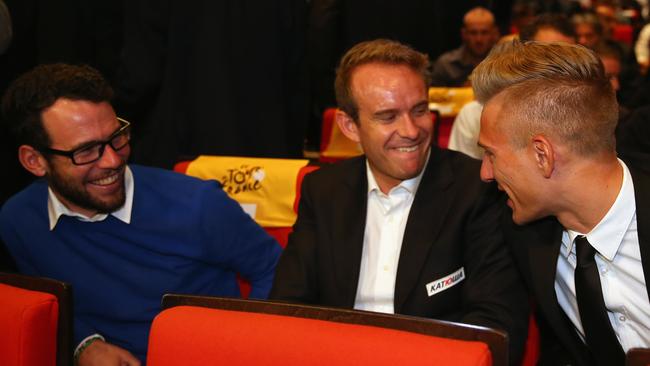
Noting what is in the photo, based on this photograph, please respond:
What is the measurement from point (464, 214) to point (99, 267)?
3.49 ft

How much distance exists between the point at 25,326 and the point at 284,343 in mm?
608

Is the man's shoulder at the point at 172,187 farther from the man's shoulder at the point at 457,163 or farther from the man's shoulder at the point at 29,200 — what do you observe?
the man's shoulder at the point at 457,163

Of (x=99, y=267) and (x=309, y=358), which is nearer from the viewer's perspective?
(x=309, y=358)

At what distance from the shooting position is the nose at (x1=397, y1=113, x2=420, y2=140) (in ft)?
7.43

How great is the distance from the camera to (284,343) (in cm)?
136

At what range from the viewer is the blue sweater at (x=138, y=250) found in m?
2.34

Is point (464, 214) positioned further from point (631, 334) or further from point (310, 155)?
point (310, 155)

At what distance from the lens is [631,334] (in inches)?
71.4

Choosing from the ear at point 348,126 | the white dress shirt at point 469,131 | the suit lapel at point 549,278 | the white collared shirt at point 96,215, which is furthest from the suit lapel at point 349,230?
the white dress shirt at point 469,131

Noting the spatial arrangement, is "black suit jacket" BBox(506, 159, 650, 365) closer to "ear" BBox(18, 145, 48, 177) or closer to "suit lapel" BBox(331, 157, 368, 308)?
"suit lapel" BBox(331, 157, 368, 308)

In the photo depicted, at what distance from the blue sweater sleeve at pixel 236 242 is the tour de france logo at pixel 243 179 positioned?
27 cm

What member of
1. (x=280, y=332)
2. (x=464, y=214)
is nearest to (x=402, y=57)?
(x=464, y=214)

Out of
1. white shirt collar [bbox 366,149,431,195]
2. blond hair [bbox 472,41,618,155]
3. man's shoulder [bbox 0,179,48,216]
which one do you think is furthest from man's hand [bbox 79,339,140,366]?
blond hair [bbox 472,41,618,155]

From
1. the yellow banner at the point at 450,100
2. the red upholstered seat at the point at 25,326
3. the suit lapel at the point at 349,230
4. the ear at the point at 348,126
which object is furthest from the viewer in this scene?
the yellow banner at the point at 450,100
